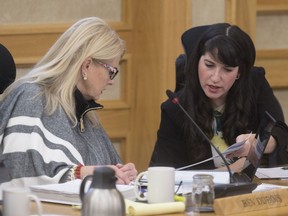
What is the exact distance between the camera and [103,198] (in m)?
2.36

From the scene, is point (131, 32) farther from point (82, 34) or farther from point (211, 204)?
point (211, 204)

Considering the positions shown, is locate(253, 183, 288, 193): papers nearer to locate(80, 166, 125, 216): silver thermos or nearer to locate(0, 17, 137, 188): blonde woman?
locate(0, 17, 137, 188): blonde woman

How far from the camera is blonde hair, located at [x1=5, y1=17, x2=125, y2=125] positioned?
11.6 feet

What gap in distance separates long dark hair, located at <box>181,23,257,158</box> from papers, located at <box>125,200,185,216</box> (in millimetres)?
1167

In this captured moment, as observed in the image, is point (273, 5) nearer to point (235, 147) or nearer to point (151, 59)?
point (151, 59)

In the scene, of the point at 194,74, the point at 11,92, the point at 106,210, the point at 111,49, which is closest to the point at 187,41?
the point at 194,74

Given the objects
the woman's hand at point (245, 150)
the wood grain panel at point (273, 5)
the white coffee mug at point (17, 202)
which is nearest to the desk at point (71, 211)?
the white coffee mug at point (17, 202)

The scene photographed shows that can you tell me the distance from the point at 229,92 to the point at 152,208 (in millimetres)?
1444

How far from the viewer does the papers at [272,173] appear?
142 inches

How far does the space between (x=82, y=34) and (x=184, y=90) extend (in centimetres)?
68

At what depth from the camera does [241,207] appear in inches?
111

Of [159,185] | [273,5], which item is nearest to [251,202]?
[159,185]

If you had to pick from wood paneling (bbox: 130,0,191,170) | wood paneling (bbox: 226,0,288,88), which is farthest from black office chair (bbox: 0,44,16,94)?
wood paneling (bbox: 226,0,288,88)

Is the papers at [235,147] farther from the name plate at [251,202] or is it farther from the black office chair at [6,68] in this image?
the black office chair at [6,68]
